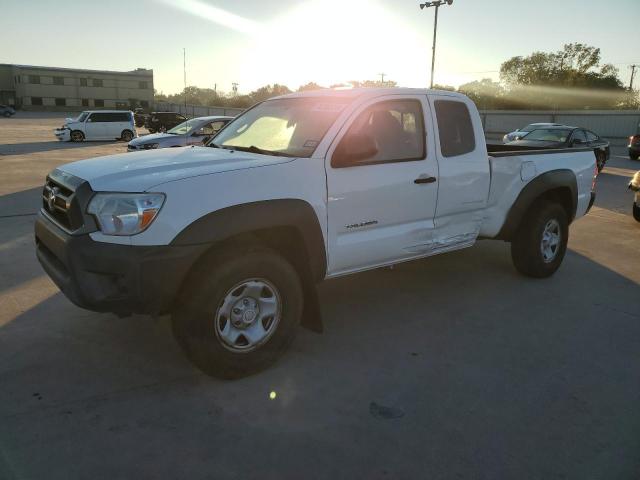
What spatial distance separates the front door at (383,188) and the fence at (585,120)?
33.6m

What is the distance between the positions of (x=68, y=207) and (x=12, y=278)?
2455mm

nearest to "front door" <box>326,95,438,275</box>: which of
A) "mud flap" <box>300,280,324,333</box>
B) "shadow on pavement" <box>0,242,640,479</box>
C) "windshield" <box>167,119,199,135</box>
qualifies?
"mud flap" <box>300,280,324,333</box>

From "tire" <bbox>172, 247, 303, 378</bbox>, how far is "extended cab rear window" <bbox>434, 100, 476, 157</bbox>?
1875 mm

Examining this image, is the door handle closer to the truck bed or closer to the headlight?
the truck bed

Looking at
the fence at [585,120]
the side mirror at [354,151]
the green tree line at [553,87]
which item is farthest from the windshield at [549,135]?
the green tree line at [553,87]

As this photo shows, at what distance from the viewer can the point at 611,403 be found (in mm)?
3076

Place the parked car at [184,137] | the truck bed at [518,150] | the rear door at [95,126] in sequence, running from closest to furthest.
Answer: the truck bed at [518,150], the parked car at [184,137], the rear door at [95,126]

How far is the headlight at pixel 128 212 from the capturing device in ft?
9.22

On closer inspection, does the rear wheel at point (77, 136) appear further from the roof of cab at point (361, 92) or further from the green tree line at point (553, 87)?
the green tree line at point (553, 87)

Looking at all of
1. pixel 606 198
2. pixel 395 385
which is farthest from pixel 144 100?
pixel 395 385

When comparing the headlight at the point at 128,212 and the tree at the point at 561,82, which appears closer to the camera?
the headlight at the point at 128,212

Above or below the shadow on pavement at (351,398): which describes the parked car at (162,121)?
above

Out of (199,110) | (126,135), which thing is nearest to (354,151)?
(126,135)

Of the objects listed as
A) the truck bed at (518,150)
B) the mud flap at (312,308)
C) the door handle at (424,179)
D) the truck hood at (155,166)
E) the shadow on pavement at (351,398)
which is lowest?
the shadow on pavement at (351,398)
